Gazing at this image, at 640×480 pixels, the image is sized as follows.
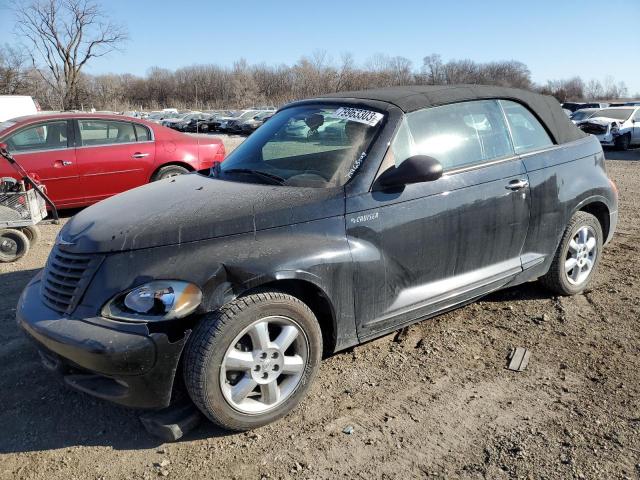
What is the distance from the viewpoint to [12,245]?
5.93m

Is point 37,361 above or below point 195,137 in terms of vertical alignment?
below

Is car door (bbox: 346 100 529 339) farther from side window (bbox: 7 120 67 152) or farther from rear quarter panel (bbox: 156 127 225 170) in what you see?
side window (bbox: 7 120 67 152)

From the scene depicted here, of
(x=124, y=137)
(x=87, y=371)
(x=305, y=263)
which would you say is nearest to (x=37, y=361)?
(x=87, y=371)

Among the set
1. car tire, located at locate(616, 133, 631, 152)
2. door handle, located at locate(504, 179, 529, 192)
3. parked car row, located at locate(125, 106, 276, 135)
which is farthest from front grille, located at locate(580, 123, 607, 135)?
parked car row, located at locate(125, 106, 276, 135)

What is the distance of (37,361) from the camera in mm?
3574

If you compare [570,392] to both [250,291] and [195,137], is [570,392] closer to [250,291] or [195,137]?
[250,291]

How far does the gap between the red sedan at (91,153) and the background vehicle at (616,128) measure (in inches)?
591

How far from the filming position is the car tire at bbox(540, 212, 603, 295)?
14.0 feet

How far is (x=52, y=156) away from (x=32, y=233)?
150 centimetres

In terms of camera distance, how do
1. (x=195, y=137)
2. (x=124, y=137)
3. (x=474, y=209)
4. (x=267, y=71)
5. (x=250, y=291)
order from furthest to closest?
(x=267, y=71), (x=195, y=137), (x=124, y=137), (x=474, y=209), (x=250, y=291)

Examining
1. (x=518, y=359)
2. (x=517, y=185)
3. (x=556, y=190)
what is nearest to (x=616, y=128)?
(x=556, y=190)

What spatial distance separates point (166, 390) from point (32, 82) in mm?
51748

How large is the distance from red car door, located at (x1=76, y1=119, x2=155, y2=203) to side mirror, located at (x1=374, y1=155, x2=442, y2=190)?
5562mm

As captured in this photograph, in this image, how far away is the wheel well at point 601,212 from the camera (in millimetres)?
4551
